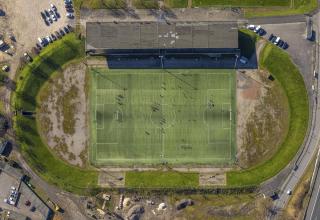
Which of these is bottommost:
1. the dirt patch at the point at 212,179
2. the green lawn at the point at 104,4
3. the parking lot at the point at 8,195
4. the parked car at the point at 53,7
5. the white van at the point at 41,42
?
the parking lot at the point at 8,195

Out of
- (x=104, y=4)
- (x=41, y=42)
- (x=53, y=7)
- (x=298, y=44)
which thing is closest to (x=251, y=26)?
(x=298, y=44)

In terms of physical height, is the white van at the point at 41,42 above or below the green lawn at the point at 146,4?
below

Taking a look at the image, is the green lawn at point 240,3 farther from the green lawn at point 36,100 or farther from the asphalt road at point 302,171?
the green lawn at point 36,100

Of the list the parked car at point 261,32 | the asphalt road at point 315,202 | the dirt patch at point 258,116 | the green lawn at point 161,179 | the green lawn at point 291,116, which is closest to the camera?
the asphalt road at point 315,202

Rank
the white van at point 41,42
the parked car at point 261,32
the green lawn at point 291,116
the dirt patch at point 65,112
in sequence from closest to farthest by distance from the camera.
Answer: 1. the green lawn at point 291,116
2. the parked car at point 261,32
3. the dirt patch at point 65,112
4. the white van at point 41,42

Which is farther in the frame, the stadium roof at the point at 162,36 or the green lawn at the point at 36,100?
the green lawn at the point at 36,100

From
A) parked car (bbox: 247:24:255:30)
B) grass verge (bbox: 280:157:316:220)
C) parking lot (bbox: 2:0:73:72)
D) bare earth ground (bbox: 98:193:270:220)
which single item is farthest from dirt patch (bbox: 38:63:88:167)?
grass verge (bbox: 280:157:316:220)

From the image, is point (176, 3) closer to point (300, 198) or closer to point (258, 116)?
point (258, 116)

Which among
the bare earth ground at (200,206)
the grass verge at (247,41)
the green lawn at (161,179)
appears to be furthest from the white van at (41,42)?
the grass verge at (247,41)
